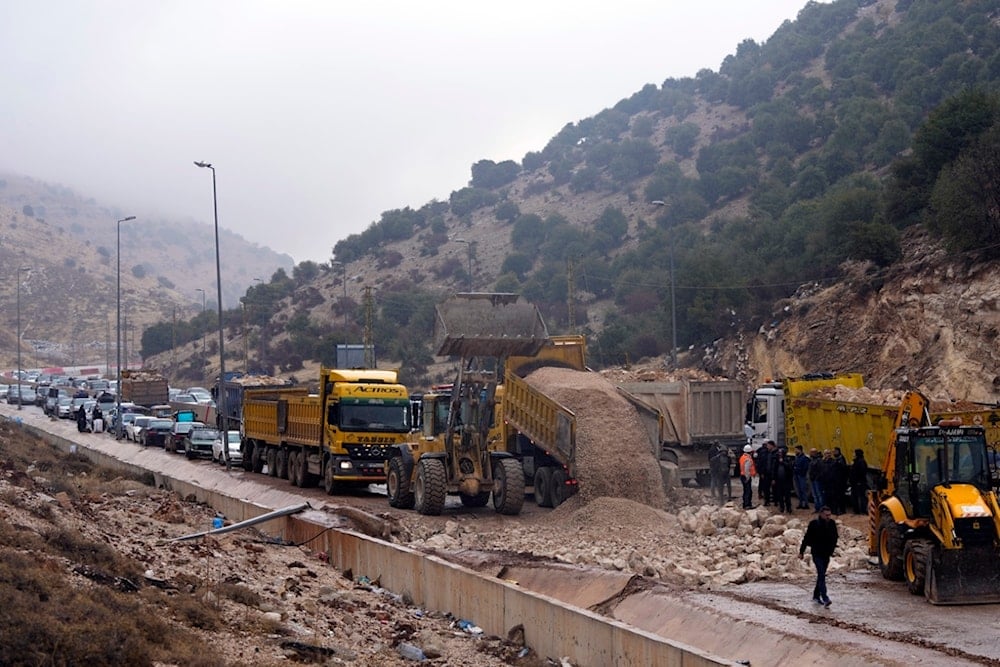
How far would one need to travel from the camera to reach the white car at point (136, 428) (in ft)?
177

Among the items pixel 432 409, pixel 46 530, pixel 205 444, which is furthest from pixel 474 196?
pixel 46 530

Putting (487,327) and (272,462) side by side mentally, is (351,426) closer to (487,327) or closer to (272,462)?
(487,327)

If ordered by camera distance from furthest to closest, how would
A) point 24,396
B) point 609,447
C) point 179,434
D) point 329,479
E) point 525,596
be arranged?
point 24,396, point 179,434, point 329,479, point 609,447, point 525,596

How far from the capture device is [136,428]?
5481 cm

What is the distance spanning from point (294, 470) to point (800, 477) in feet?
48.8

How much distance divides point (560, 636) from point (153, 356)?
11884 cm

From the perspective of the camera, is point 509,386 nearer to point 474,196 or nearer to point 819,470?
point 819,470

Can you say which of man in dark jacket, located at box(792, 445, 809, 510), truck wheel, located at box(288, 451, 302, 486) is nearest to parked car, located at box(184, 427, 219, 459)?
truck wheel, located at box(288, 451, 302, 486)

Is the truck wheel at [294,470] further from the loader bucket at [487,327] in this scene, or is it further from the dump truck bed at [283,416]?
the loader bucket at [487,327]

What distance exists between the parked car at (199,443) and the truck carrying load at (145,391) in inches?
1109

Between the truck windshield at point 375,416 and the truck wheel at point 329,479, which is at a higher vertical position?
the truck windshield at point 375,416

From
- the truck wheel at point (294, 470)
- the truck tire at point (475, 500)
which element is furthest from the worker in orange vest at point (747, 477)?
the truck wheel at point (294, 470)

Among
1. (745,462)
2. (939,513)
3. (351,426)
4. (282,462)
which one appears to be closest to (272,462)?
(282,462)

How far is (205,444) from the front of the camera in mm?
46656
